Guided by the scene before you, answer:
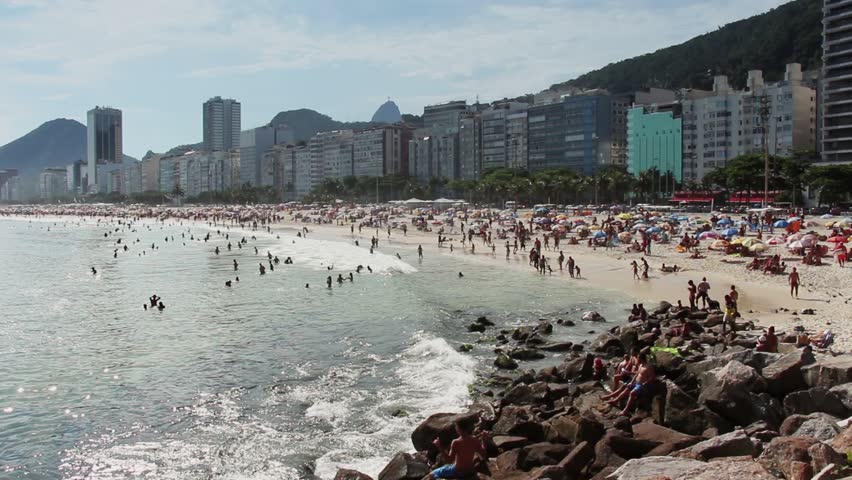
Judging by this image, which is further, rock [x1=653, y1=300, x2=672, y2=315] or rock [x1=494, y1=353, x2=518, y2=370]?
rock [x1=653, y1=300, x2=672, y2=315]

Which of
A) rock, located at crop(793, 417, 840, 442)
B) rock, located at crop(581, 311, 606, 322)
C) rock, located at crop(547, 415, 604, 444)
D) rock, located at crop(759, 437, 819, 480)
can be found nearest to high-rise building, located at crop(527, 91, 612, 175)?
rock, located at crop(581, 311, 606, 322)

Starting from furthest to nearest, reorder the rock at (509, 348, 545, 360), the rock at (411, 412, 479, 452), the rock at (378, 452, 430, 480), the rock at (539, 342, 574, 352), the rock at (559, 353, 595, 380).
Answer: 1. the rock at (539, 342, 574, 352)
2. the rock at (509, 348, 545, 360)
3. the rock at (559, 353, 595, 380)
4. the rock at (411, 412, 479, 452)
5. the rock at (378, 452, 430, 480)

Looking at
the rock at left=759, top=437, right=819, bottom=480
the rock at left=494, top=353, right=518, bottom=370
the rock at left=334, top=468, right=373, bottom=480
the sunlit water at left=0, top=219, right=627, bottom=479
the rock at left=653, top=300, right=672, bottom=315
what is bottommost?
the sunlit water at left=0, top=219, right=627, bottom=479

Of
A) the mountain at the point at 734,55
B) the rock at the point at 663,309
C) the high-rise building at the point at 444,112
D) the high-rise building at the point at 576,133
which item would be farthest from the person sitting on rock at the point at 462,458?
the high-rise building at the point at 444,112

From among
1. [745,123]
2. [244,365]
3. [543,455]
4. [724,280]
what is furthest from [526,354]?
[745,123]

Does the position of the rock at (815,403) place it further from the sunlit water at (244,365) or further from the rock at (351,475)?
the rock at (351,475)

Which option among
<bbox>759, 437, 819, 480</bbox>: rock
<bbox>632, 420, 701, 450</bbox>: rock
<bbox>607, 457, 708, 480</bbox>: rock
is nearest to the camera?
<bbox>759, 437, 819, 480</bbox>: rock

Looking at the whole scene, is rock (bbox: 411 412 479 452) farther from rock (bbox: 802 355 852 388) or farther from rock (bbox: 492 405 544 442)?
rock (bbox: 802 355 852 388)
